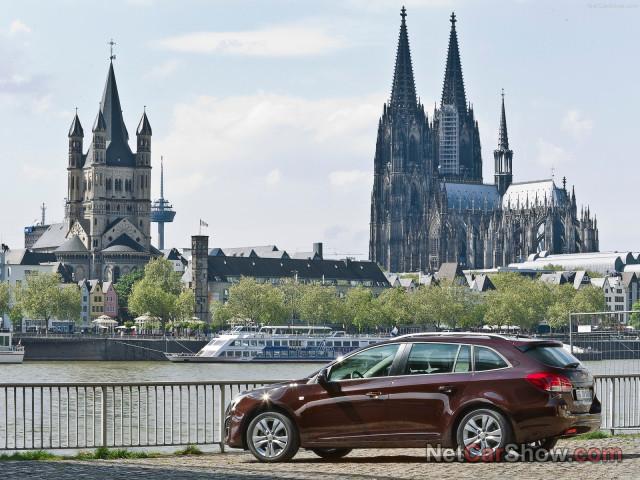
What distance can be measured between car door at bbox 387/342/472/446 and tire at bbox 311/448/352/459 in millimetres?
1279

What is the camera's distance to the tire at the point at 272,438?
16.0 metres

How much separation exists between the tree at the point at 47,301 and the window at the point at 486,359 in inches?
4614

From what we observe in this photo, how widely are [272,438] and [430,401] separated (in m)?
1.92

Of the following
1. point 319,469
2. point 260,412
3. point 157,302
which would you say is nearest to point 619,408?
point 260,412

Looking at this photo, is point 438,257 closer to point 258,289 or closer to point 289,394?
point 258,289

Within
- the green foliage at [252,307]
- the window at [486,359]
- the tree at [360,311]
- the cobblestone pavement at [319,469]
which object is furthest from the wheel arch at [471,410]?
the tree at [360,311]

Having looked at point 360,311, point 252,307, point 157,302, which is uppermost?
point 157,302

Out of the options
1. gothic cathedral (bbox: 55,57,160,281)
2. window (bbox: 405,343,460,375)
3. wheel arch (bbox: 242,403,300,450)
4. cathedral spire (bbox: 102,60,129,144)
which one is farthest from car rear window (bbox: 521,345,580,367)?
cathedral spire (bbox: 102,60,129,144)

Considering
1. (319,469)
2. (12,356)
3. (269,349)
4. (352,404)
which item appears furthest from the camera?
(269,349)

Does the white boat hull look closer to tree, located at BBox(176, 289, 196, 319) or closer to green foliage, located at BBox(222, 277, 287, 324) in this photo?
green foliage, located at BBox(222, 277, 287, 324)

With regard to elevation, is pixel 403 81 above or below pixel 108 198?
above

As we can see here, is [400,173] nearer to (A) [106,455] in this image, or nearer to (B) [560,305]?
(B) [560,305]

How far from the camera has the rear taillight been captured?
15.2 meters

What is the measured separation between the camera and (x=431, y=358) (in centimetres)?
1587
